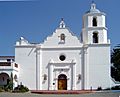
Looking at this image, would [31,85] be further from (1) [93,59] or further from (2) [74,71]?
(1) [93,59]

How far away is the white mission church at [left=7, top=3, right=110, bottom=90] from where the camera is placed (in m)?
43.8

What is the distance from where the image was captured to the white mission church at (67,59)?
144 ft

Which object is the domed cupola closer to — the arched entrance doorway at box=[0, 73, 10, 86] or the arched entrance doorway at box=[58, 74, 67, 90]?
the arched entrance doorway at box=[58, 74, 67, 90]

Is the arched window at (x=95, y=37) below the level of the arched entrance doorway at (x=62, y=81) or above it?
above

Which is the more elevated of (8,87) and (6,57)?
(6,57)

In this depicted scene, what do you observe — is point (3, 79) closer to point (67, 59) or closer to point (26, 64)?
point (26, 64)

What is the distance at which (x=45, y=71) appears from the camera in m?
44.7

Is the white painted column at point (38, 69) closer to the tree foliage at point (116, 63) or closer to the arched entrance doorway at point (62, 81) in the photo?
the arched entrance doorway at point (62, 81)

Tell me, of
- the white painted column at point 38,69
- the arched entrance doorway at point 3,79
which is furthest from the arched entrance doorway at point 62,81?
the arched entrance doorway at point 3,79

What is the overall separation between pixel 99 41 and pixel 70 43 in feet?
11.8

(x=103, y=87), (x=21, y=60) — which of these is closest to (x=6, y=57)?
(x=21, y=60)

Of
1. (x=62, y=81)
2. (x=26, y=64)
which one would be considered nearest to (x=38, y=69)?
(x=26, y=64)

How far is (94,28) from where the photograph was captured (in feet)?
A: 148

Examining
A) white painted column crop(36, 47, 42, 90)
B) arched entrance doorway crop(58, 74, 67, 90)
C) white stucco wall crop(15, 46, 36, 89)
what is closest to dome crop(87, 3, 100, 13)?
white painted column crop(36, 47, 42, 90)
